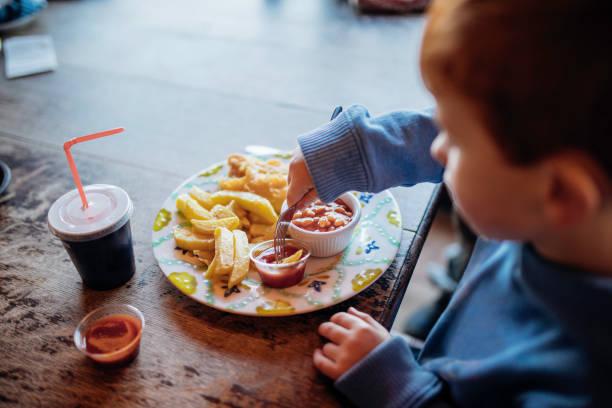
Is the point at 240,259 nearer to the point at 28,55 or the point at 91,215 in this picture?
the point at 91,215

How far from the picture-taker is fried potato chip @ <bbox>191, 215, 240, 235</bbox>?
947mm

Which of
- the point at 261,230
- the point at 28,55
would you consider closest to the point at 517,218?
the point at 261,230

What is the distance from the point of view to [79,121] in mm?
1437

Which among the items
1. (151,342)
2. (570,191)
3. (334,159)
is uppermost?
(570,191)

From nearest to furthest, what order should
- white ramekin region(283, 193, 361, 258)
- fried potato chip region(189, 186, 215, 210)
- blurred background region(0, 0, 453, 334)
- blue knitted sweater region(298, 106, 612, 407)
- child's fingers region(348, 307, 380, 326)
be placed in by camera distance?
blue knitted sweater region(298, 106, 612, 407), child's fingers region(348, 307, 380, 326), white ramekin region(283, 193, 361, 258), fried potato chip region(189, 186, 215, 210), blurred background region(0, 0, 453, 334)

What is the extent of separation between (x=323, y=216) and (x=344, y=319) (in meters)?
0.23

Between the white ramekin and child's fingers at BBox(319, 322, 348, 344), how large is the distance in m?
0.16

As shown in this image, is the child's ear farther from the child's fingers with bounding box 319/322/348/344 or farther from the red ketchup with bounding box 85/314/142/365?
the red ketchup with bounding box 85/314/142/365

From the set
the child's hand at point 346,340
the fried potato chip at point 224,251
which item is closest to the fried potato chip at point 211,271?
the fried potato chip at point 224,251

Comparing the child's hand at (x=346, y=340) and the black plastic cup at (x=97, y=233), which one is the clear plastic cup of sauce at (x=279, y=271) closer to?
the child's hand at (x=346, y=340)

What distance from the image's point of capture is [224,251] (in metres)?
0.89

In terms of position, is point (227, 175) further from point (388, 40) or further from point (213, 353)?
point (388, 40)

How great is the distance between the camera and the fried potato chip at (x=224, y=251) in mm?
872

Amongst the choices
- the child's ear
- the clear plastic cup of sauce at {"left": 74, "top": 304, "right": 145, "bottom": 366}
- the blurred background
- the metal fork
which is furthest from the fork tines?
the child's ear
